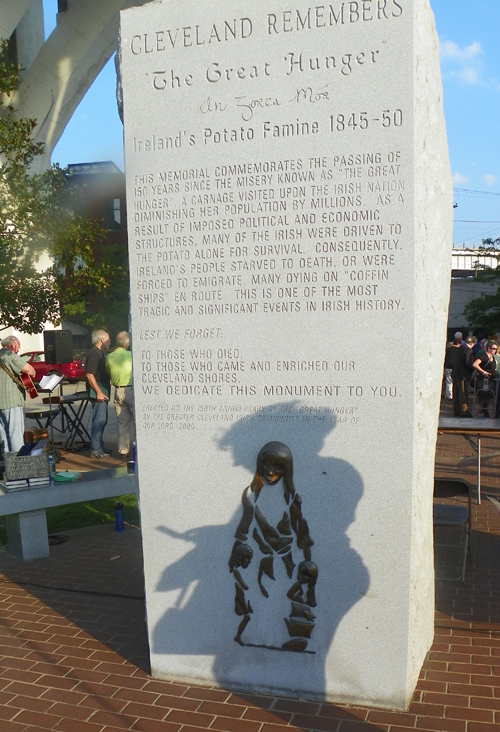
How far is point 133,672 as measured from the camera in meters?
4.42

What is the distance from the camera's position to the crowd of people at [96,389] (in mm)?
10227

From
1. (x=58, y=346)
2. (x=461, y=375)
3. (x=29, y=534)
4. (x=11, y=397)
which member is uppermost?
(x=58, y=346)

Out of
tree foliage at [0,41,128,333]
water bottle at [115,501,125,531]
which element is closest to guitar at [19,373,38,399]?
tree foliage at [0,41,128,333]

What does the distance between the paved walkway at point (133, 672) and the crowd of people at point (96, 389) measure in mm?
3987

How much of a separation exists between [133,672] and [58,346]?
1239 centimetres

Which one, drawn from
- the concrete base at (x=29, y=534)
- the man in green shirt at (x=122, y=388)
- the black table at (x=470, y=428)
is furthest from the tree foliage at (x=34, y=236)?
the black table at (x=470, y=428)

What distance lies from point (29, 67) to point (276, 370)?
26223 millimetres

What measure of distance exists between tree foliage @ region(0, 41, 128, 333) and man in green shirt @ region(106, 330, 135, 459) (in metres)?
1.38

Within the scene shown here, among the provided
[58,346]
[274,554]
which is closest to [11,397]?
Answer: [58,346]

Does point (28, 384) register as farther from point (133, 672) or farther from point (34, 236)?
point (133, 672)

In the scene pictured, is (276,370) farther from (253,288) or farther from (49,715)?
(49,715)

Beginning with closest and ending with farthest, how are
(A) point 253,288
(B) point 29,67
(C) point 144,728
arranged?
(C) point 144,728, (A) point 253,288, (B) point 29,67

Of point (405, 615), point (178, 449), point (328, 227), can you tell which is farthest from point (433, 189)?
point (405, 615)

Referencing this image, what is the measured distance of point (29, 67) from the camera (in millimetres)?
26594
